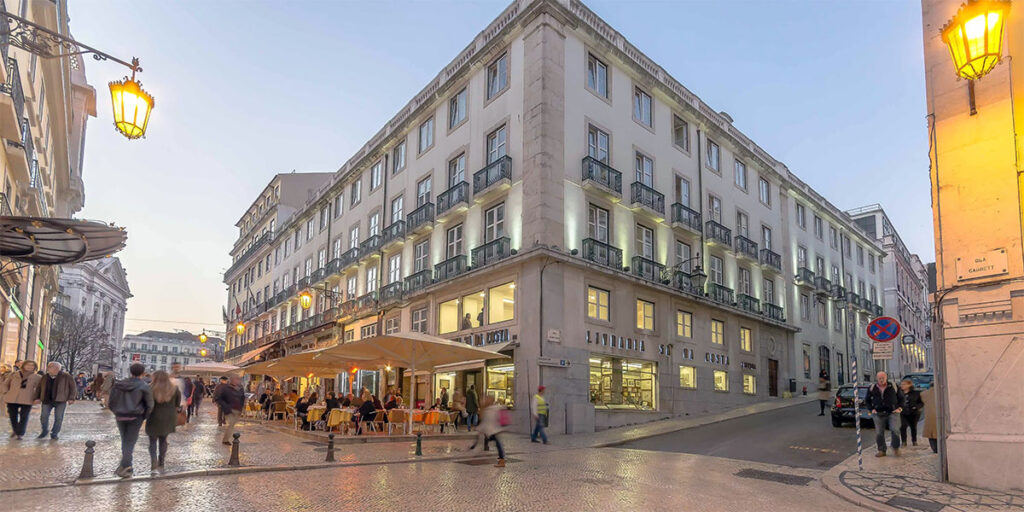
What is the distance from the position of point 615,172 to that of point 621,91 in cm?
380

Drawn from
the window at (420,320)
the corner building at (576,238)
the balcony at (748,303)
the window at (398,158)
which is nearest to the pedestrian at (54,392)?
the corner building at (576,238)

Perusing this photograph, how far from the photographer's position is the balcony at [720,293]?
29812 millimetres

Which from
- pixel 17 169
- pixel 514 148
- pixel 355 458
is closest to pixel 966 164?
pixel 355 458

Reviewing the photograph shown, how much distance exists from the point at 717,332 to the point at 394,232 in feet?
50.4

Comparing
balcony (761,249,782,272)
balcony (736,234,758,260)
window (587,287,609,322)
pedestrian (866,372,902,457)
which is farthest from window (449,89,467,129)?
pedestrian (866,372,902,457)

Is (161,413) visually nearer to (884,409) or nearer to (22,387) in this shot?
(22,387)

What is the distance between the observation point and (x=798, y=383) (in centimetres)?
3584

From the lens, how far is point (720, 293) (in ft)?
99.5

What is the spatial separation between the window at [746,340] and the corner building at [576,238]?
247 millimetres

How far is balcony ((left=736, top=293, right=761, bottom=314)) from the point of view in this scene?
3189 centimetres

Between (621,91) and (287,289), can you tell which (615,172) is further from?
(287,289)

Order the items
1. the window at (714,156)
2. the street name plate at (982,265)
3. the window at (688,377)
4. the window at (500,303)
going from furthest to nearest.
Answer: the window at (714,156) → the window at (688,377) → the window at (500,303) → the street name plate at (982,265)

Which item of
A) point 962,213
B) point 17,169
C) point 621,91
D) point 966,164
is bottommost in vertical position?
point 962,213

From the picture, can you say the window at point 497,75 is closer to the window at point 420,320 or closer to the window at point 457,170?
the window at point 457,170
